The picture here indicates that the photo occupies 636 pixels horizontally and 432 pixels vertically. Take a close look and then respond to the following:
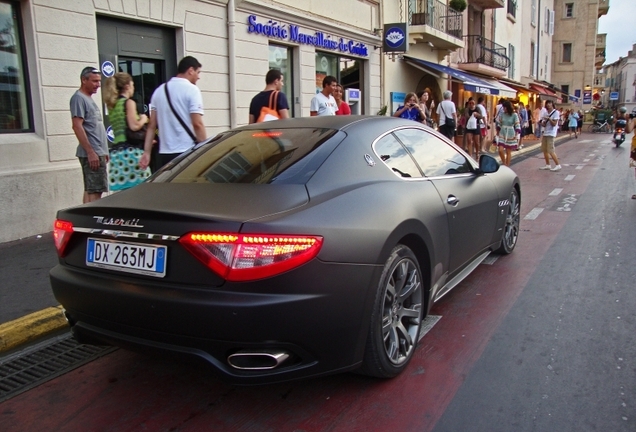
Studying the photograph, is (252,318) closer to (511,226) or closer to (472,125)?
(511,226)

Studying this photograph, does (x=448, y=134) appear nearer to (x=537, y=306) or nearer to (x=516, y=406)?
(x=537, y=306)

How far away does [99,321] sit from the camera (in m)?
2.80

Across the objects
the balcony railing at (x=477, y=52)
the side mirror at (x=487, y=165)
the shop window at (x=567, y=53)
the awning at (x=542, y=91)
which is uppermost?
the shop window at (x=567, y=53)

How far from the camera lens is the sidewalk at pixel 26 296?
12.7 ft

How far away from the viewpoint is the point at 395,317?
126 inches

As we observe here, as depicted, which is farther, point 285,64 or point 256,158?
point 285,64

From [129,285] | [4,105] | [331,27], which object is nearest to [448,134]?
[331,27]

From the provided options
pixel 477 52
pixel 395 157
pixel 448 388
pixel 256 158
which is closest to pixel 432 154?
pixel 395 157

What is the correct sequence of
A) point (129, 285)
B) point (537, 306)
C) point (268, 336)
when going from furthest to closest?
1. point (537, 306)
2. point (129, 285)
3. point (268, 336)

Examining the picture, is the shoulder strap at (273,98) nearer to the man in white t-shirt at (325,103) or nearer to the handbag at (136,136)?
the handbag at (136,136)

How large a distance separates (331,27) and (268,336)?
12232 millimetres

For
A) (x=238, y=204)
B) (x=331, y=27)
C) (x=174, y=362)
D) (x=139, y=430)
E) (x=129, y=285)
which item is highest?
(x=331, y=27)

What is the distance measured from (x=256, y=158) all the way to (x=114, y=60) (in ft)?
18.7

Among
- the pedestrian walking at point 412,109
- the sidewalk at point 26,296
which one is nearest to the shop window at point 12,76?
the sidewalk at point 26,296
